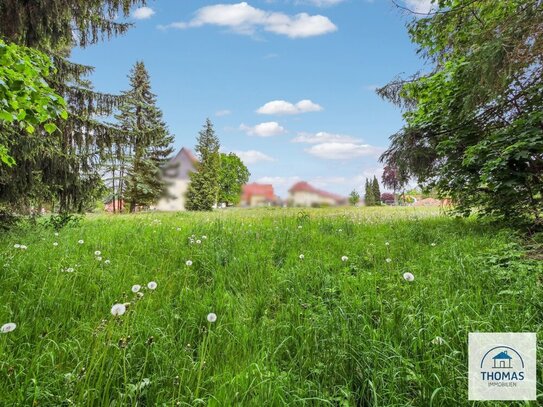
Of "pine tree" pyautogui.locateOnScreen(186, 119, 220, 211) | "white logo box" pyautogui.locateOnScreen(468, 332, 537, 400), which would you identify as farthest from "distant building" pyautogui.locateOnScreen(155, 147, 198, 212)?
"white logo box" pyautogui.locateOnScreen(468, 332, 537, 400)

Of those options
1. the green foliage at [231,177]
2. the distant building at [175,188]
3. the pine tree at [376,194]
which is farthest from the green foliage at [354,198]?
the green foliage at [231,177]

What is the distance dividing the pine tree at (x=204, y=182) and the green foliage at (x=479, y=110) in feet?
89.8

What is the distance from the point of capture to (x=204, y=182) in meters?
34.2

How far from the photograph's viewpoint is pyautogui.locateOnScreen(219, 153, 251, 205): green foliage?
4375cm

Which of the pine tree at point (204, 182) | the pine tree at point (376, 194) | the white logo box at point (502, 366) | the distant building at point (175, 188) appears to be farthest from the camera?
the pine tree at point (204, 182)

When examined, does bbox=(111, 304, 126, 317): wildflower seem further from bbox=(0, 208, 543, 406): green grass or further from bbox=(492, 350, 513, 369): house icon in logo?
bbox=(492, 350, 513, 369): house icon in logo

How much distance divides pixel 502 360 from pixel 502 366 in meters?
0.04

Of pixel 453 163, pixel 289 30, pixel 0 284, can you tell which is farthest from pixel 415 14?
pixel 0 284

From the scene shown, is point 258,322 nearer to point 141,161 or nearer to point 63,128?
point 63,128

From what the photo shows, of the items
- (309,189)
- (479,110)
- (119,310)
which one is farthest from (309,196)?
(119,310)

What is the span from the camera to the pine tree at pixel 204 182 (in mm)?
33094

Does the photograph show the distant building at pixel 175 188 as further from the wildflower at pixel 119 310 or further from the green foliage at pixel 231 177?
the wildflower at pixel 119 310

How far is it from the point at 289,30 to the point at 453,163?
552 cm

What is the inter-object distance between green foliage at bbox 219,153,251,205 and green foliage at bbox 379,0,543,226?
37.3m
